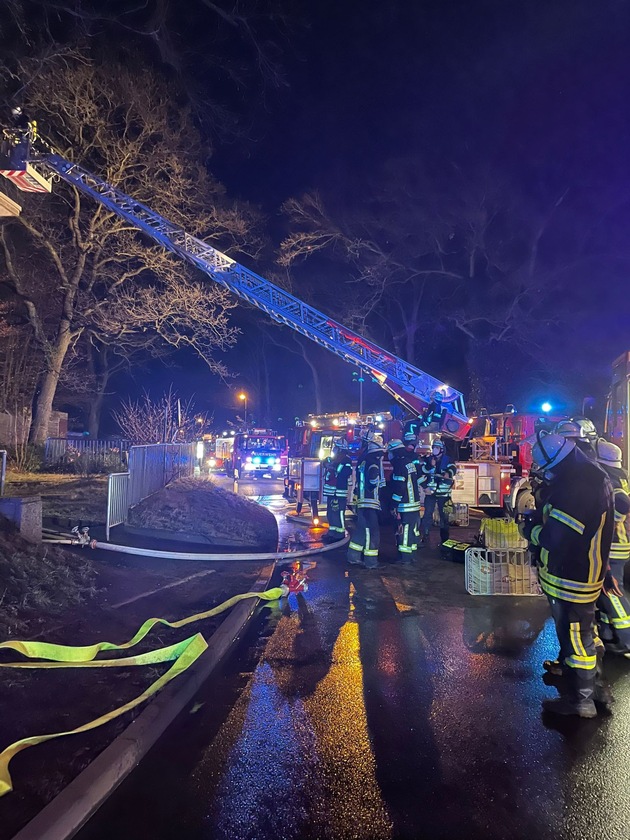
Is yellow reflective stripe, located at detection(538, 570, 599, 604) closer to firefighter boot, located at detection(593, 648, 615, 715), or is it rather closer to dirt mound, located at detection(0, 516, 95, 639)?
firefighter boot, located at detection(593, 648, 615, 715)

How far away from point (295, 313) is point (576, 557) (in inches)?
445

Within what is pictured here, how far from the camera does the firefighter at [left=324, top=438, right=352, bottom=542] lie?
9102 millimetres

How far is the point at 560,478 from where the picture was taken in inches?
144

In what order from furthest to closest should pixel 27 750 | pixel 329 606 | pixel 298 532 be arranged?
pixel 298 532, pixel 329 606, pixel 27 750

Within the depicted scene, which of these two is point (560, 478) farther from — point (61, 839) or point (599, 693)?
point (61, 839)

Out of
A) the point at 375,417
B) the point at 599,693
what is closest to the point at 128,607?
the point at 599,693

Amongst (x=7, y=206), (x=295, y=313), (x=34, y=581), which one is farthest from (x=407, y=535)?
(x=295, y=313)

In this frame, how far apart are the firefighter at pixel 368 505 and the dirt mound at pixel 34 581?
372cm

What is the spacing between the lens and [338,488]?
9.41 meters

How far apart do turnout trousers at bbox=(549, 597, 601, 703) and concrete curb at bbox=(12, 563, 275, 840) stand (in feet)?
8.87

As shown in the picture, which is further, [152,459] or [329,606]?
[152,459]

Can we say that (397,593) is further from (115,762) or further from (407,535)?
(115,762)

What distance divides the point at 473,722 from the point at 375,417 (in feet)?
39.0

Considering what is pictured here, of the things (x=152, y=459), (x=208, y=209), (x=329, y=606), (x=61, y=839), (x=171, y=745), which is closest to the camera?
(x=61, y=839)
